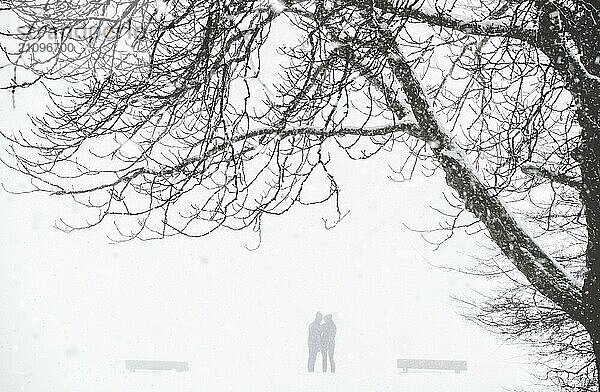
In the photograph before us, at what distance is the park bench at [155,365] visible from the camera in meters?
18.1

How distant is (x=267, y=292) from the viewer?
29938 millimetres

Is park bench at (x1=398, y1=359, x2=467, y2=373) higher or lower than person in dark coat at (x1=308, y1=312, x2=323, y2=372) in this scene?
lower

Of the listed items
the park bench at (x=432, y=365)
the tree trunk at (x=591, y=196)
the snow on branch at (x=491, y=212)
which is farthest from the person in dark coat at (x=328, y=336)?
the tree trunk at (x=591, y=196)

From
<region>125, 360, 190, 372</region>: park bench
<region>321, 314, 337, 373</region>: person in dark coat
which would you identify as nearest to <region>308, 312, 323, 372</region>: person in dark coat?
<region>321, 314, 337, 373</region>: person in dark coat

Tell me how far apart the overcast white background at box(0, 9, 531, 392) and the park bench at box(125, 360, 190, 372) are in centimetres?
383

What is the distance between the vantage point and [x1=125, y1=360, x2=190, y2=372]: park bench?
18.1 metres

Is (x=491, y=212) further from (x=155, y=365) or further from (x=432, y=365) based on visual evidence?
(x=155, y=365)

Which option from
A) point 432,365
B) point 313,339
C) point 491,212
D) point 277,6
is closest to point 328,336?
point 313,339

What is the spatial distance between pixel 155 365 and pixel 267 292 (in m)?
11.7

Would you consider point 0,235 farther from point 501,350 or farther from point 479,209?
point 479,209

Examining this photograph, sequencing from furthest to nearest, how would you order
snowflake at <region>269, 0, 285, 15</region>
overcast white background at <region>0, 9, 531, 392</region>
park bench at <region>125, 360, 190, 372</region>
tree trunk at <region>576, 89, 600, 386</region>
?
overcast white background at <region>0, 9, 531, 392</region> < park bench at <region>125, 360, 190, 372</region> < tree trunk at <region>576, 89, 600, 386</region> < snowflake at <region>269, 0, 285, 15</region>

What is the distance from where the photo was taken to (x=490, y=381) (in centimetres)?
1560

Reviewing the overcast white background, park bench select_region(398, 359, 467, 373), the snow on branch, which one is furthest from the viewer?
the overcast white background

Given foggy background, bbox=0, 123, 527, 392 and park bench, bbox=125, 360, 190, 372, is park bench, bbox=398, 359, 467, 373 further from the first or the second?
park bench, bbox=125, 360, 190, 372
